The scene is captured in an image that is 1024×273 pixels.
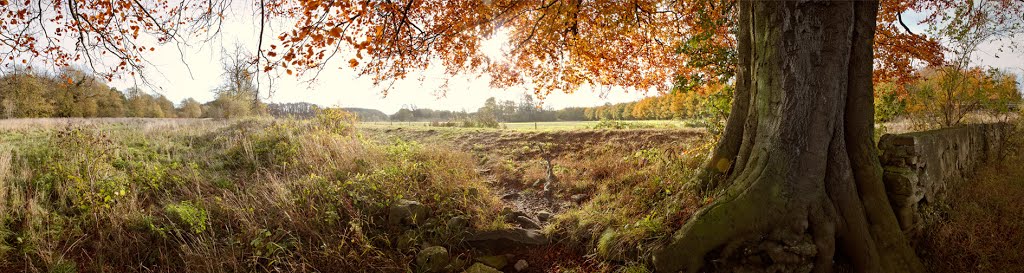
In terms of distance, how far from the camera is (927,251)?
4.13 metres

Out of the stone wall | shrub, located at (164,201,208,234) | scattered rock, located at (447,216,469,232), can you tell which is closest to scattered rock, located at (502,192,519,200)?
scattered rock, located at (447,216,469,232)

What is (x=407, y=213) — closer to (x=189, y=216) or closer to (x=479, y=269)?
(x=479, y=269)

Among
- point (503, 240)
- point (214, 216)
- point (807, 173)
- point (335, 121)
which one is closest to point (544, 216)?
point (503, 240)

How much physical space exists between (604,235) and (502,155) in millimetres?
6114

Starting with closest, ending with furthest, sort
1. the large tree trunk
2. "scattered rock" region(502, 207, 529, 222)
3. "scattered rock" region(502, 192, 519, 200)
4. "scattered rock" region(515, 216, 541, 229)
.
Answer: the large tree trunk → "scattered rock" region(515, 216, 541, 229) → "scattered rock" region(502, 207, 529, 222) → "scattered rock" region(502, 192, 519, 200)

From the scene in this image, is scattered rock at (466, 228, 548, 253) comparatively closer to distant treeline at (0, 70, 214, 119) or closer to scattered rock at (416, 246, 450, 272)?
scattered rock at (416, 246, 450, 272)

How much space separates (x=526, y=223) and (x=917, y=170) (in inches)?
172

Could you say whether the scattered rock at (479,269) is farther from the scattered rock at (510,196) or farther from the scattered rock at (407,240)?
the scattered rock at (510,196)

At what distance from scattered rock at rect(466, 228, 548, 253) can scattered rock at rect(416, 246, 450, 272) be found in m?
0.48

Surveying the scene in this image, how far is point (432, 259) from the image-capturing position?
4176 mm

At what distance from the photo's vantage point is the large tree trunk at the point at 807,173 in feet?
11.2

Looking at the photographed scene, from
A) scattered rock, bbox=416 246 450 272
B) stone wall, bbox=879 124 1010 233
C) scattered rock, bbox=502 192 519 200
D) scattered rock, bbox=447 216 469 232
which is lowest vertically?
scattered rock, bbox=416 246 450 272

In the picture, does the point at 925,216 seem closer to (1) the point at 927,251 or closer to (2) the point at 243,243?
(1) the point at 927,251

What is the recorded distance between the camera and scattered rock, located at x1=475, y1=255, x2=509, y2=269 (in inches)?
169
